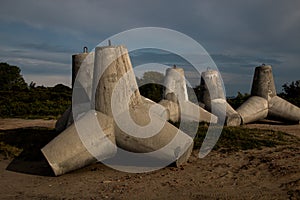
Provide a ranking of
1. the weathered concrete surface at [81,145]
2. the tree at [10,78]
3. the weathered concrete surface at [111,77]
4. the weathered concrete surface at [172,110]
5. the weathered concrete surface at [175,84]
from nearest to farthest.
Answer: the weathered concrete surface at [81,145]
the weathered concrete surface at [111,77]
the weathered concrete surface at [172,110]
the weathered concrete surface at [175,84]
the tree at [10,78]

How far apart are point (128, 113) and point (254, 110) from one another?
24.1ft

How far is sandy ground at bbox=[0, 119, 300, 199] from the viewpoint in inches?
196

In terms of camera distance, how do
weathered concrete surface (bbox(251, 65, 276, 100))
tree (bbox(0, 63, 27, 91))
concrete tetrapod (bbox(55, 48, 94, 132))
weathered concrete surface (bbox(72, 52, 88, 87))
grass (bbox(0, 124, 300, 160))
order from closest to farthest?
grass (bbox(0, 124, 300, 160)), concrete tetrapod (bbox(55, 48, 94, 132)), weathered concrete surface (bbox(72, 52, 88, 87)), weathered concrete surface (bbox(251, 65, 276, 100)), tree (bbox(0, 63, 27, 91))

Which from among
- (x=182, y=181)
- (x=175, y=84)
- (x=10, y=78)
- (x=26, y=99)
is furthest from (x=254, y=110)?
(x=10, y=78)

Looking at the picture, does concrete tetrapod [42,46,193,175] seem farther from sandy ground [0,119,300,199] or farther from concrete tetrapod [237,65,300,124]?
concrete tetrapod [237,65,300,124]

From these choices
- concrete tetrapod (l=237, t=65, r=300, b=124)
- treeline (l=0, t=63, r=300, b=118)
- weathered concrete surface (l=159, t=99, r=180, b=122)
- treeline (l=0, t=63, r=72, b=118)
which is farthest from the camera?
treeline (l=0, t=63, r=72, b=118)

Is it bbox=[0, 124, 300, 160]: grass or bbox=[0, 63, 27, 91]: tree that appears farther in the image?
bbox=[0, 63, 27, 91]: tree

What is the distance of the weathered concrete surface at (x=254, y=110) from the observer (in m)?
12.7

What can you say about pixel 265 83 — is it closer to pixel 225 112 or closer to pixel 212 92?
pixel 212 92

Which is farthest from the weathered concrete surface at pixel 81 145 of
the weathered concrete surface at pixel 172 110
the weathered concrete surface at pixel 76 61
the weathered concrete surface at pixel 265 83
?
the weathered concrete surface at pixel 265 83

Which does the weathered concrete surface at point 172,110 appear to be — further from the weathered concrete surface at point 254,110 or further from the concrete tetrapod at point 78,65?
the concrete tetrapod at point 78,65

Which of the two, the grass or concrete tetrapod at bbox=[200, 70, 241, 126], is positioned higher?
concrete tetrapod at bbox=[200, 70, 241, 126]

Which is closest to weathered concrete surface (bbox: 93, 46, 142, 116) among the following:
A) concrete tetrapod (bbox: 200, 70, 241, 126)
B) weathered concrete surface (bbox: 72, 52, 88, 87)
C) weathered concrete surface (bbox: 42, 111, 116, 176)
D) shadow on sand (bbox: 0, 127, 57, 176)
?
weathered concrete surface (bbox: 42, 111, 116, 176)

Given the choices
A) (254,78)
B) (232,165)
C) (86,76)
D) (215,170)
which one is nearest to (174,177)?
(215,170)
